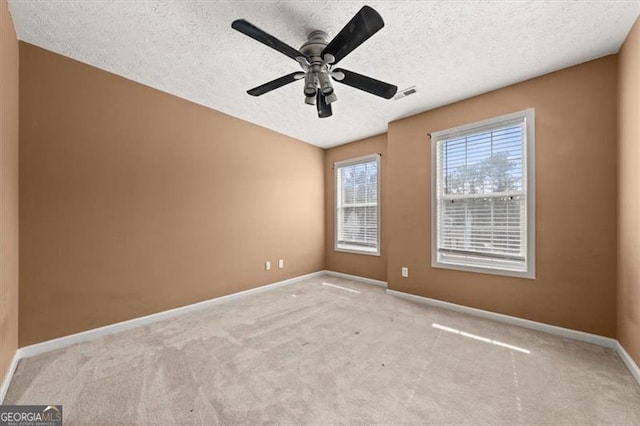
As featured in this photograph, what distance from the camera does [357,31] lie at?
4.97ft

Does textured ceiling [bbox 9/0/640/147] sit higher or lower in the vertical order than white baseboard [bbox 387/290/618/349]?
higher

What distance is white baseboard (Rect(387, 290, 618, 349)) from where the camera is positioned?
7.47ft

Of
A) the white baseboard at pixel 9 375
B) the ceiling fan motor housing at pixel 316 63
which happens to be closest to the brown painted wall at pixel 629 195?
the ceiling fan motor housing at pixel 316 63

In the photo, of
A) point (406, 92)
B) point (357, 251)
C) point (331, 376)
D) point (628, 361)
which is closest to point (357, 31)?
point (406, 92)

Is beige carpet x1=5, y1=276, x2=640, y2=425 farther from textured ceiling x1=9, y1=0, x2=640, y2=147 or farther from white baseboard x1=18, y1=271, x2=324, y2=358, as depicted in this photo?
textured ceiling x1=9, y1=0, x2=640, y2=147

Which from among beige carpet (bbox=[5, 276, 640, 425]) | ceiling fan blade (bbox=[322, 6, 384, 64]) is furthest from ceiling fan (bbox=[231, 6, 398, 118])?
beige carpet (bbox=[5, 276, 640, 425])

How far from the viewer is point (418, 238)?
353 cm

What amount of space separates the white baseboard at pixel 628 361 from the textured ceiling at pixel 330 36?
8.38 ft

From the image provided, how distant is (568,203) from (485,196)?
708mm

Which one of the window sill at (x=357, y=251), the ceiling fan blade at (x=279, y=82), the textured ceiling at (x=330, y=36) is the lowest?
the window sill at (x=357, y=251)

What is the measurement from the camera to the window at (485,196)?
8.86ft

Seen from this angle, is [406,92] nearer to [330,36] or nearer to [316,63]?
[330,36]

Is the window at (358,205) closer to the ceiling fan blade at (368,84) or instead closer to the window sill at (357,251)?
the window sill at (357,251)

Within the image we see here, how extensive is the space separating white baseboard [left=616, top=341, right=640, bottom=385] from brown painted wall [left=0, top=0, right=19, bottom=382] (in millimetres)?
4355
